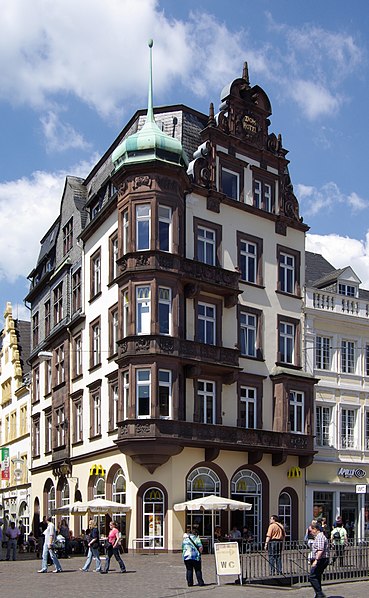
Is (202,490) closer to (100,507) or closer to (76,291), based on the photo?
(100,507)

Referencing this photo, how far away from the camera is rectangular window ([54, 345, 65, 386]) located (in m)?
52.2

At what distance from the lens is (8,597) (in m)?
22.6

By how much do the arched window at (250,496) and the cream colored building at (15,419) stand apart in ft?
67.8

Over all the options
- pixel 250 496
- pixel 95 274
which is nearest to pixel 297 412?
pixel 250 496

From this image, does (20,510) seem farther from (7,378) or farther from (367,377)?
(367,377)

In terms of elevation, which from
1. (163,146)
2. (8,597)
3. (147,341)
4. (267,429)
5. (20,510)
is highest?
(163,146)

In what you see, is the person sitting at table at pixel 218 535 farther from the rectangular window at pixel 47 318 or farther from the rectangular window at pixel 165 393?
the rectangular window at pixel 47 318

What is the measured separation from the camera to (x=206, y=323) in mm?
41625

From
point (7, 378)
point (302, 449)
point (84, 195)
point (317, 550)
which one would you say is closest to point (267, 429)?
point (302, 449)

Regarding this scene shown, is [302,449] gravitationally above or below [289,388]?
below

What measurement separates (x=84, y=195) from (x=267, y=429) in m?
17.6

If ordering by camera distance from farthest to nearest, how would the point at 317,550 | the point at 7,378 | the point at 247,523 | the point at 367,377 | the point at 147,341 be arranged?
the point at 7,378 < the point at 367,377 < the point at 247,523 < the point at 147,341 < the point at 317,550

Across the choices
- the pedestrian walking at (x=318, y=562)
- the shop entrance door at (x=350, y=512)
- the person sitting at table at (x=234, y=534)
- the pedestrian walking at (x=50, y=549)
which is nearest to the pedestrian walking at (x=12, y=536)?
the pedestrian walking at (x=50, y=549)

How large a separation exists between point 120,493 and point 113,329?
738 centimetres
